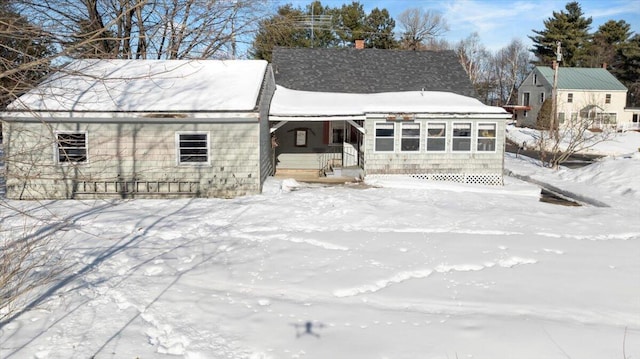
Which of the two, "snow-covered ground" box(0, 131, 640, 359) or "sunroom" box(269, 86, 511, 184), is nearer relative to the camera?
"snow-covered ground" box(0, 131, 640, 359)

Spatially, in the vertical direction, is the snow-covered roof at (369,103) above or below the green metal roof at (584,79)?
below

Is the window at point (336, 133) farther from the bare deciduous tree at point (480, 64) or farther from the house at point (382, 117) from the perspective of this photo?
the bare deciduous tree at point (480, 64)

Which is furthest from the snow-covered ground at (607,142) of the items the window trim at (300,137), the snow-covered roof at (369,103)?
the window trim at (300,137)

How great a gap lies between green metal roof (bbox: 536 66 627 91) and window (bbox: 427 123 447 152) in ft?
123

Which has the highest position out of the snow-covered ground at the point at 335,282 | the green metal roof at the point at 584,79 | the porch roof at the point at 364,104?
the green metal roof at the point at 584,79

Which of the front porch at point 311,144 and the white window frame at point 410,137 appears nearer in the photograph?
the white window frame at point 410,137

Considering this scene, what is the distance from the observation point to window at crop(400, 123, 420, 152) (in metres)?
17.0

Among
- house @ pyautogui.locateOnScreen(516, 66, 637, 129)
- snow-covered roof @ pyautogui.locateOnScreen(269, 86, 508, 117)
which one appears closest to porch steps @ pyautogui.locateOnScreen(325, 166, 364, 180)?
snow-covered roof @ pyautogui.locateOnScreen(269, 86, 508, 117)

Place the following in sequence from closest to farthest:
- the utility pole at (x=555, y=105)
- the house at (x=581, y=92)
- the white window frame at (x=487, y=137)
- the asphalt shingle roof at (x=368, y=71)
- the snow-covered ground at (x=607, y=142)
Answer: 1. the white window frame at (x=487, y=137)
2. the asphalt shingle roof at (x=368, y=71)
3. the utility pole at (x=555, y=105)
4. the snow-covered ground at (x=607, y=142)
5. the house at (x=581, y=92)

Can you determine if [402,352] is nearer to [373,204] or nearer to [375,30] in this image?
[373,204]

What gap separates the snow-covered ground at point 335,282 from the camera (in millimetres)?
5570

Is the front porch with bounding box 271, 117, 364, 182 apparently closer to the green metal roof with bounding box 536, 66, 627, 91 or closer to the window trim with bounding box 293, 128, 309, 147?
the window trim with bounding box 293, 128, 309, 147

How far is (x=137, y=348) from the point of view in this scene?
17.5ft

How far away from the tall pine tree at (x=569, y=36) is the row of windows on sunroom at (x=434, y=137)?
47513 mm
